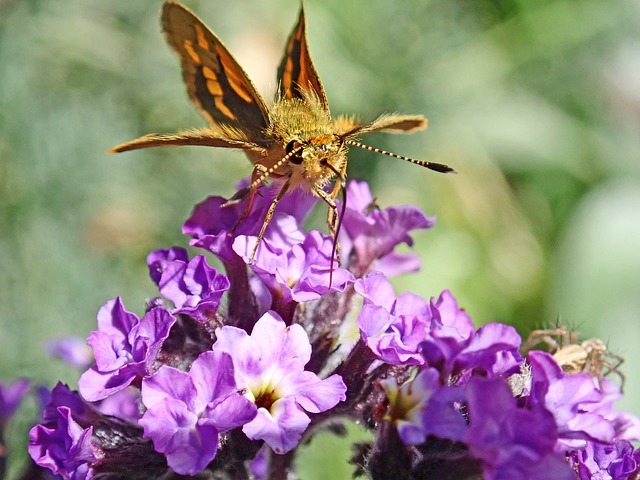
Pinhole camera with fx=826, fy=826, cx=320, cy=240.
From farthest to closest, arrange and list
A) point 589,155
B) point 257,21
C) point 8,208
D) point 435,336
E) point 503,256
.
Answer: point 257,21 < point 589,155 < point 503,256 < point 8,208 < point 435,336

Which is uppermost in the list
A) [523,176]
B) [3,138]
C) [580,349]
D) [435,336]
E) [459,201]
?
[523,176]

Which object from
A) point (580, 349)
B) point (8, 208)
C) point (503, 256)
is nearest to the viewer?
point (580, 349)

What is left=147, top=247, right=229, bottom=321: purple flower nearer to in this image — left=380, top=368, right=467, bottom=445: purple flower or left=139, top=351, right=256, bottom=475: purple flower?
left=139, top=351, right=256, bottom=475: purple flower

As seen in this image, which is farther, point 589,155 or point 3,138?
point 589,155

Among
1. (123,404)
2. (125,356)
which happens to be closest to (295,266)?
(125,356)

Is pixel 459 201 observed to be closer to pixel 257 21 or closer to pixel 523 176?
pixel 523 176

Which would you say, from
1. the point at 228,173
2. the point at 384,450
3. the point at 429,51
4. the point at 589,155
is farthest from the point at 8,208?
the point at 589,155

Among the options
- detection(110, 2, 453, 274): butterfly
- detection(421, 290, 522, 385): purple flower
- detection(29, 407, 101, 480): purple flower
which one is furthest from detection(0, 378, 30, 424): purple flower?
detection(421, 290, 522, 385): purple flower
